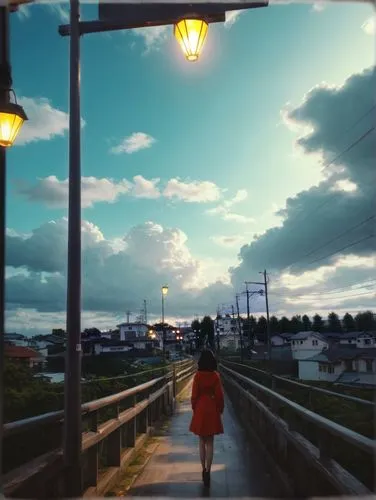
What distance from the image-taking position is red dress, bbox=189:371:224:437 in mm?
7353

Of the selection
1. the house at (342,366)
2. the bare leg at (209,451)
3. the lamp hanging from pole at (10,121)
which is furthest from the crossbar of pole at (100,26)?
the house at (342,366)

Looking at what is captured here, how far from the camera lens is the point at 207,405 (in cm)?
749

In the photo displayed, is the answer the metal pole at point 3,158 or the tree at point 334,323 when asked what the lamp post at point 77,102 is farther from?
the tree at point 334,323

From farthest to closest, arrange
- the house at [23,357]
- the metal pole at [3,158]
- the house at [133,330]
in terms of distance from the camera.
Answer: the house at [133,330]
the house at [23,357]
the metal pole at [3,158]

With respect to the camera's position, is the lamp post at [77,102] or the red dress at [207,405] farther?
the red dress at [207,405]

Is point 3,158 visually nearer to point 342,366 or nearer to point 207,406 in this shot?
point 207,406

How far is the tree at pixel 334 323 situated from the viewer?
6560 inches

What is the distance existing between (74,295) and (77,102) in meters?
2.17

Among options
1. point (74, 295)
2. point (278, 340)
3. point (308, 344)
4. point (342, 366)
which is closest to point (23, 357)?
point (74, 295)

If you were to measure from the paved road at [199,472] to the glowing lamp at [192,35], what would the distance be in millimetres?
4835

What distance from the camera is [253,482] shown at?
7098 mm

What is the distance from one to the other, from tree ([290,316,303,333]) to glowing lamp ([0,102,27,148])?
15990 cm

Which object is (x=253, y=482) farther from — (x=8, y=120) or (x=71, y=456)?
(x=8, y=120)

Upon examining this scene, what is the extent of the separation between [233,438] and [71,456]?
610cm
